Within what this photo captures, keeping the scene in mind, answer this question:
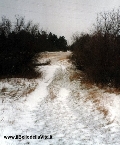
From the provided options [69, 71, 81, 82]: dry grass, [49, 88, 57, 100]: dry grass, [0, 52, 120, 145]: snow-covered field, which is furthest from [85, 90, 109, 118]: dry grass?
[69, 71, 81, 82]: dry grass

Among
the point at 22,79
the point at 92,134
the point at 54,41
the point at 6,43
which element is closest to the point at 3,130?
the point at 92,134

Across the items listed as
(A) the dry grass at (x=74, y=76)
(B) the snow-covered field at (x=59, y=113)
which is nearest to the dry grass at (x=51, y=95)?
(B) the snow-covered field at (x=59, y=113)

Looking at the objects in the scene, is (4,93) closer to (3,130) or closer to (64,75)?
(3,130)

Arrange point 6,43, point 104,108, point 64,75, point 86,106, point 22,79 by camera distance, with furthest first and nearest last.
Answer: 1. point 64,75
2. point 6,43
3. point 22,79
4. point 86,106
5. point 104,108

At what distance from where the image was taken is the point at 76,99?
15.6 m

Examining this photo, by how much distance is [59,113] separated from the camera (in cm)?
1253

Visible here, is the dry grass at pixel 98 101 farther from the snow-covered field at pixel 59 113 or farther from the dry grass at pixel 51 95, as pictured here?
the dry grass at pixel 51 95

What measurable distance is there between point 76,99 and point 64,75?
30.0ft

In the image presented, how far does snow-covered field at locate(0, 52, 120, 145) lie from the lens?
9.10 metres

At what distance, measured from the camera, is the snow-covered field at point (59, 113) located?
910 cm

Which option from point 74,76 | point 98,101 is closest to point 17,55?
point 74,76

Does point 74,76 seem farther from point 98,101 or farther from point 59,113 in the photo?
point 59,113

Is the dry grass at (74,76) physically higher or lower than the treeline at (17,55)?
lower

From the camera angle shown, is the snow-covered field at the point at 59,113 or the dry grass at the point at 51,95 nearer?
the snow-covered field at the point at 59,113
